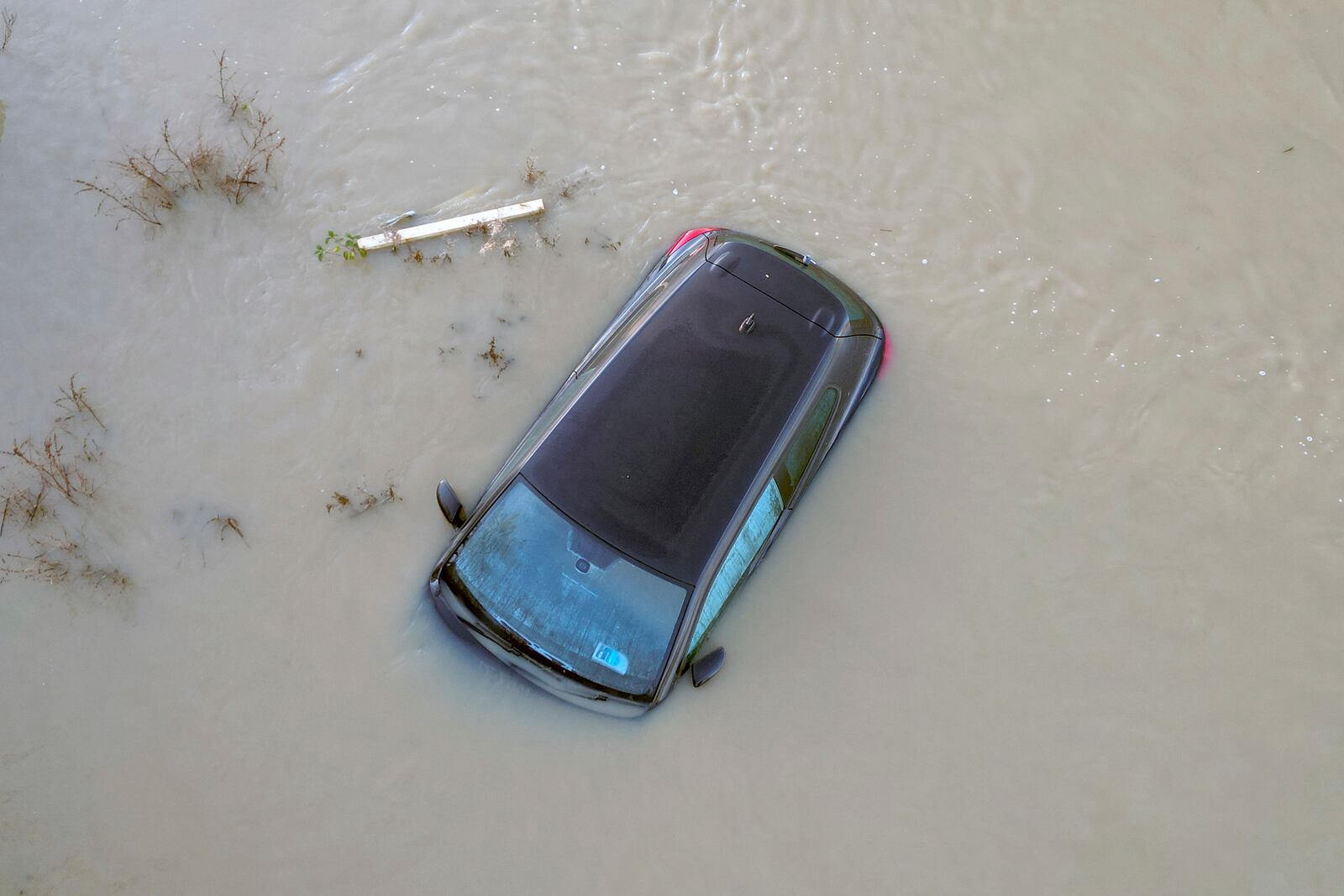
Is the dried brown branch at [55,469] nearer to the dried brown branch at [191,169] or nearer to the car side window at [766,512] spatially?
the dried brown branch at [191,169]

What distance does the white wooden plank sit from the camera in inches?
214

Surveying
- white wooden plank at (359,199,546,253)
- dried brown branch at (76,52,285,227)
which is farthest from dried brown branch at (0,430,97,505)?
white wooden plank at (359,199,546,253)

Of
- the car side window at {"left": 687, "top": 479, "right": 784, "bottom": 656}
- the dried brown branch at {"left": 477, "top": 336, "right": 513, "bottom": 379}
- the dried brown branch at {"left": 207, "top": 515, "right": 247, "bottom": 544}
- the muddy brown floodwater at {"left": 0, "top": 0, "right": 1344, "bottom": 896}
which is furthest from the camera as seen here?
the dried brown branch at {"left": 477, "top": 336, "right": 513, "bottom": 379}

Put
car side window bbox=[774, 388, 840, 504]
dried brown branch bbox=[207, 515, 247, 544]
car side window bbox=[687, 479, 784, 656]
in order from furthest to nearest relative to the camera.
Answer: dried brown branch bbox=[207, 515, 247, 544]
car side window bbox=[774, 388, 840, 504]
car side window bbox=[687, 479, 784, 656]

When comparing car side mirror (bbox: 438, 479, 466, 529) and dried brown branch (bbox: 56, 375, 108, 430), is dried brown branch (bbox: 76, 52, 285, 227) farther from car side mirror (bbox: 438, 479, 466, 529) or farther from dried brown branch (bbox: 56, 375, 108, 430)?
car side mirror (bbox: 438, 479, 466, 529)

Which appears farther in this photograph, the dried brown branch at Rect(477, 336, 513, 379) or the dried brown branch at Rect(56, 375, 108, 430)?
the dried brown branch at Rect(477, 336, 513, 379)

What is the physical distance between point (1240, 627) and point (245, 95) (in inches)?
300

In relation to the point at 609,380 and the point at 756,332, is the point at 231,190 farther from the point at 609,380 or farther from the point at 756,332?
the point at 756,332

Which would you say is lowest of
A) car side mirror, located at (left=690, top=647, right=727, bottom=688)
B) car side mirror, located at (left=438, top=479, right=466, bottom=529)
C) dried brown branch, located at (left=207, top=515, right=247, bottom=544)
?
car side mirror, located at (left=690, top=647, right=727, bottom=688)

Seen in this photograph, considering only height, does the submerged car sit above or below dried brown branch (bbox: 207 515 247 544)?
above

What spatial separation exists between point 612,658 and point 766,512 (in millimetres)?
1116

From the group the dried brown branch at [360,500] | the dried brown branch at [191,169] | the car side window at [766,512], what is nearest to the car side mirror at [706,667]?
the car side window at [766,512]

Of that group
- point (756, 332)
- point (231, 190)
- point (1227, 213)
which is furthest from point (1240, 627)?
point (231, 190)

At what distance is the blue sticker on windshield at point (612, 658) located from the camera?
409 cm
